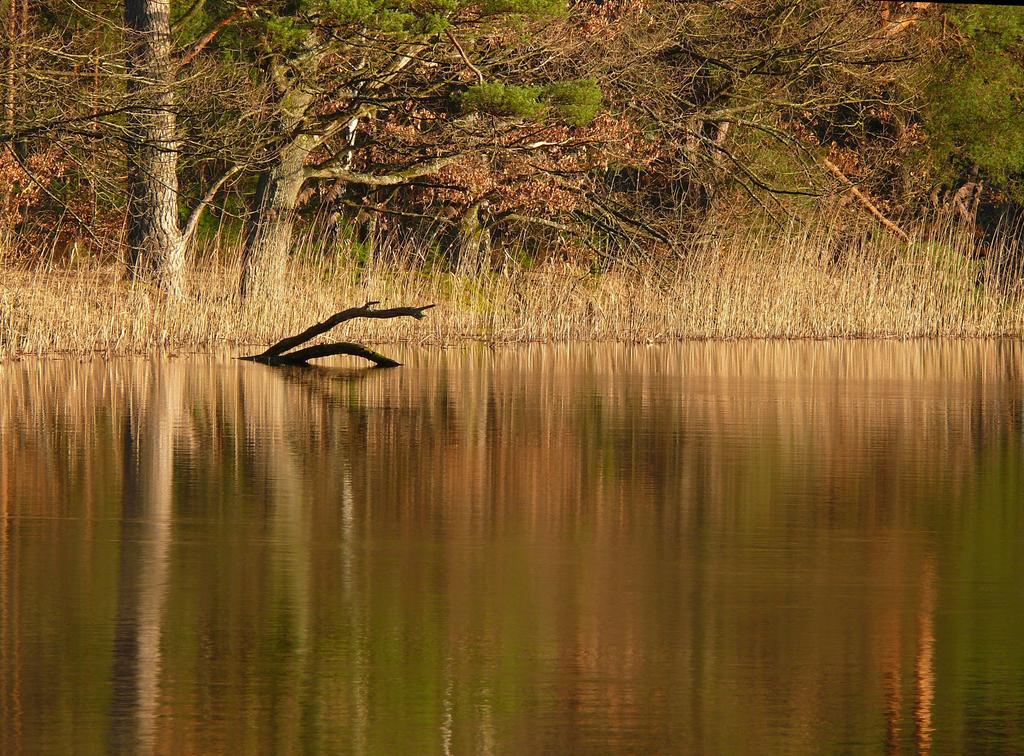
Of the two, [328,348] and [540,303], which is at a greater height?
[540,303]

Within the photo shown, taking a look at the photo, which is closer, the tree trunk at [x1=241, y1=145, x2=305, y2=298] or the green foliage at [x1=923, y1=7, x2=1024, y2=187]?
the tree trunk at [x1=241, y1=145, x2=305, y2=298]

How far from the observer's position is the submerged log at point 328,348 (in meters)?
22.0

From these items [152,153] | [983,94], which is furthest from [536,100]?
[983,94]

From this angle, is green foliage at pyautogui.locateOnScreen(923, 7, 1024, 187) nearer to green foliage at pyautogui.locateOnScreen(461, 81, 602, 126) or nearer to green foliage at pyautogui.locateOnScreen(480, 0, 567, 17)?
green foliage at pyautogui.locateOnScreen(461, 81, 602, 126)

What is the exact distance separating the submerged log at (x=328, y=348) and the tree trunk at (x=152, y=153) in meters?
2.95

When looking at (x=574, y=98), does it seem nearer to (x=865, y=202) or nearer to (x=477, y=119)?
(x=477, y=119)

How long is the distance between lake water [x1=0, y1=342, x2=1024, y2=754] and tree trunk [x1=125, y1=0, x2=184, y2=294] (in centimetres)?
902

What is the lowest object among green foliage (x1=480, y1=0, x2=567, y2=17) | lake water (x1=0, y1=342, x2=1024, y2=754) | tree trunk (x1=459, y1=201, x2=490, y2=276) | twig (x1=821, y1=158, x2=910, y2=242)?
lake water (x1=0, y1=342, x2=1024, y2=754)

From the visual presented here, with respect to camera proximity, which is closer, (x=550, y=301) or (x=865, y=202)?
(x=550, y=301)

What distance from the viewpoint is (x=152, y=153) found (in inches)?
1128

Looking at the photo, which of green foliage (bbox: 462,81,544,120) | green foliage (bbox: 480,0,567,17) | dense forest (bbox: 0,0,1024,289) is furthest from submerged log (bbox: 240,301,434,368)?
green foliage (bbox: 480,0,567,17)

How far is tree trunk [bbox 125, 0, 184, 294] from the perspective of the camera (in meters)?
25.0

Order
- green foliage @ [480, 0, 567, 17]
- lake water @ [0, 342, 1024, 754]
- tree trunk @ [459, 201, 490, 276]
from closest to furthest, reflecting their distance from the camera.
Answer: lake water @ [0, 342, 1024, 754]
green foliage @ [480, 0, 567, 17]
tree trunk @ [459, 201, 490, 276]

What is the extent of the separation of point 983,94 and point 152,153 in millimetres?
20639
